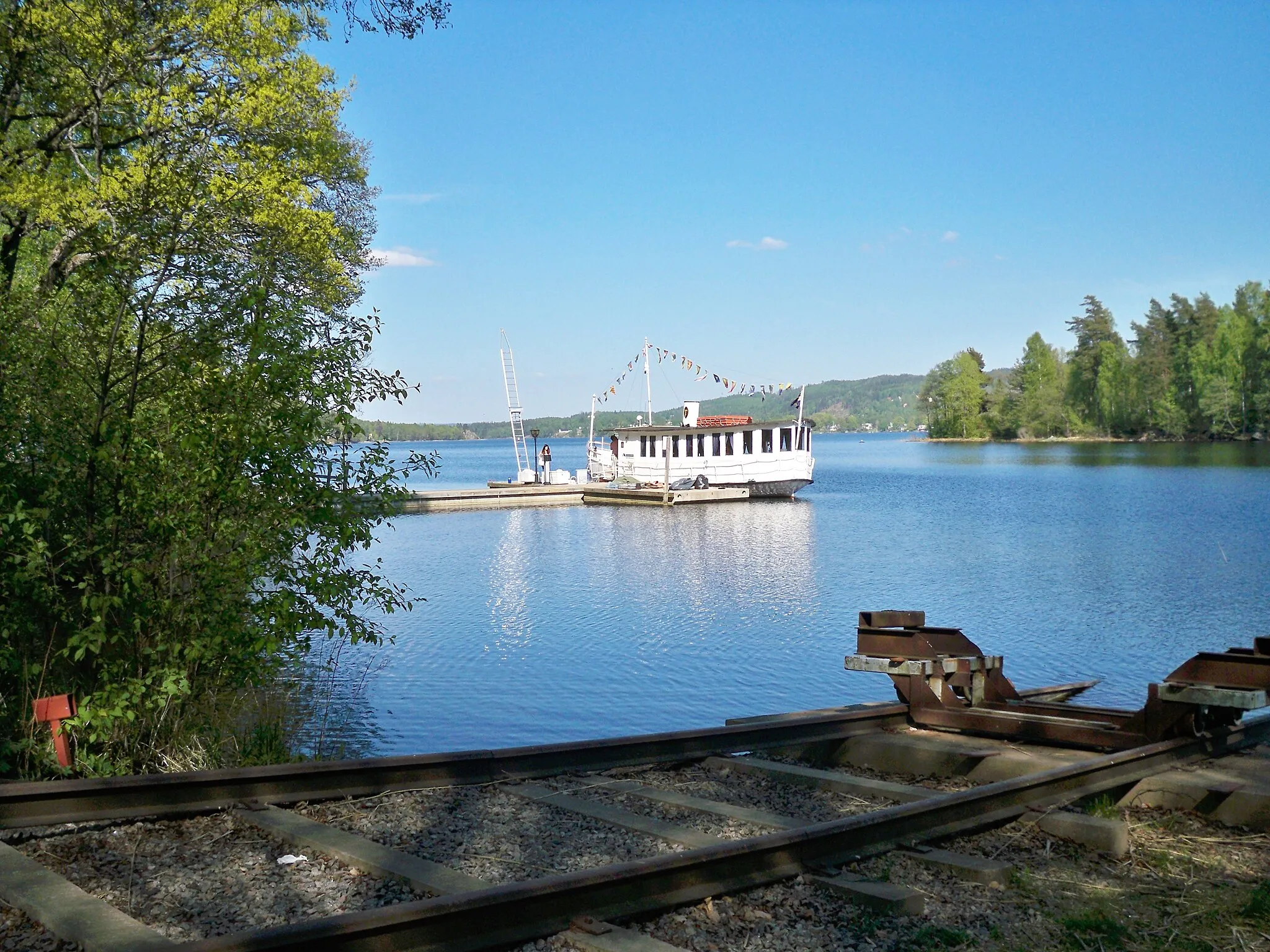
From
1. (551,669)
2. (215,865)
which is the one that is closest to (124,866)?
(215,865)

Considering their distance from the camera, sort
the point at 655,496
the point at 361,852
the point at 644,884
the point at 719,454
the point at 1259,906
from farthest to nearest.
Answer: the point at 719,454
the point at 655,496
the point at 361,852
the point at 1259,906
the point at 644,884

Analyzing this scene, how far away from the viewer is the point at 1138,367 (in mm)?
117875

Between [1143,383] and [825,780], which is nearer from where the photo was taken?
[825,780]

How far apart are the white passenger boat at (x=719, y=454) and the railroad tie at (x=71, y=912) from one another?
43.9 metres

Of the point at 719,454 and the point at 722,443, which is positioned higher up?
the point at 722,443

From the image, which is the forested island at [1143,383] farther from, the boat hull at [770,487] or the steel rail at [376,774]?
the steel rail at [376,774]

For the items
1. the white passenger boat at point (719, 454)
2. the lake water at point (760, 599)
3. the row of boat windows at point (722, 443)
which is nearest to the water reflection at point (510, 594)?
the lake water at point (760, 599)

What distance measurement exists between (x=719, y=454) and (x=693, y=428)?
2196mm

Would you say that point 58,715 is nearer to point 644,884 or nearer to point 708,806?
point 708,806

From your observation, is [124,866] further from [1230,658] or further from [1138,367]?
[1138,367]

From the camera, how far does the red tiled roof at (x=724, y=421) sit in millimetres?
48250

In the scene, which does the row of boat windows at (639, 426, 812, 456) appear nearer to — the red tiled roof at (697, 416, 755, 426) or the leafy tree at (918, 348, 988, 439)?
the red tiled roof at (697, 416, 755, 426)

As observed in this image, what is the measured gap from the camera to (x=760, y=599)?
70.5ft

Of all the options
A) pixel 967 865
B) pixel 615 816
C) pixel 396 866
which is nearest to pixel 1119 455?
pixel 615 816
